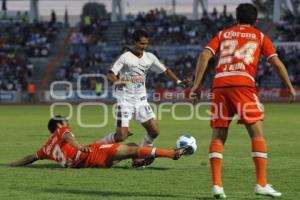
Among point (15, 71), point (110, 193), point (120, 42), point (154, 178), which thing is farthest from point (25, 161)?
point (120, 42)

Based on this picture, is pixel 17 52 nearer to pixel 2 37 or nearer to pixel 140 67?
pixel 2 37

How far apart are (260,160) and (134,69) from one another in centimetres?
454

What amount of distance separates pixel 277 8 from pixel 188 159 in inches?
1803

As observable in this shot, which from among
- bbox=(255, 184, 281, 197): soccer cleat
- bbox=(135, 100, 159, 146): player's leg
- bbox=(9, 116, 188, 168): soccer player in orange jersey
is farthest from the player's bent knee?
bbox=(255, 184, 281, 197): soccer cleat

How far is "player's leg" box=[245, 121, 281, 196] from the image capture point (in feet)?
29.2

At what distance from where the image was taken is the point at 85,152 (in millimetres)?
11812

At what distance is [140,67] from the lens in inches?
520

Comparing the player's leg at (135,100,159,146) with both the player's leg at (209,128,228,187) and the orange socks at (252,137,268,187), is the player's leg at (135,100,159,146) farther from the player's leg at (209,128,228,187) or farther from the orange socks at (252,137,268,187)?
the orange socks at (252,137,268,187)

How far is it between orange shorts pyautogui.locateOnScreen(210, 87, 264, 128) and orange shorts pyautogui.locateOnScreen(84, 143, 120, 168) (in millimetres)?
3049

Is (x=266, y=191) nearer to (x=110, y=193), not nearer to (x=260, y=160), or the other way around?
(x=260, y=160)

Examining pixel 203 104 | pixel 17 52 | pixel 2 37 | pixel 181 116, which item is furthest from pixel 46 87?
pixel 181 116

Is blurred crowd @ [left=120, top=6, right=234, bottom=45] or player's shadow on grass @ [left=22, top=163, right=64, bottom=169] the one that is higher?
player's shadow on grass @ [left=22, top=163, right=64, bottom=169]

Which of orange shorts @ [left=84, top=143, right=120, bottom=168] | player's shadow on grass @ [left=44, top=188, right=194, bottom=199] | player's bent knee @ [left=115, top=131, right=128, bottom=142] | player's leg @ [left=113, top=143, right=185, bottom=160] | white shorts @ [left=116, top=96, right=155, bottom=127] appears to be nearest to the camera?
player's shadow on grass @ [left=44, top=188, right=194, bottom=199]

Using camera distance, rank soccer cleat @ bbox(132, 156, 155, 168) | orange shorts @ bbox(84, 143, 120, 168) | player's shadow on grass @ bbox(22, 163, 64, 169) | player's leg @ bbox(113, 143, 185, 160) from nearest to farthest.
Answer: player's leg @ bbox(113, 143, 185, 160), orange shorts @ bbox(84, 143, 120, 168), soccer cleat @ bbox(132, 156, 155, 168), player's shadow on grass @ bbox(22, 163, 64, 169)
